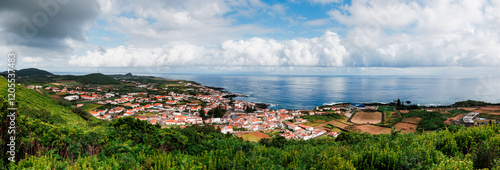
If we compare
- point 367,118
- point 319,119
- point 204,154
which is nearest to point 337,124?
point 319,119

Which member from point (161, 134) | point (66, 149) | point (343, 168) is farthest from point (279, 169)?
point (66, 149)

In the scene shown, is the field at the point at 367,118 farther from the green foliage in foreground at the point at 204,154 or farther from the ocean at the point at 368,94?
the green foliage in foreground at the point at 204,154

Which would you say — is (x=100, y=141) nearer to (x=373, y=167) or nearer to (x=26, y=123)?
(x=26, y=123)

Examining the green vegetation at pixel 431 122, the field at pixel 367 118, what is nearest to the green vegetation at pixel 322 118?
the field at pixel 367 118

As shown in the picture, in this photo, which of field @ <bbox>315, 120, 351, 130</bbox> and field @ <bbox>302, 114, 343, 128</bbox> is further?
field @ <bbox>302, 114, 343, 128</bbox>

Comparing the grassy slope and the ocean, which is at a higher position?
the grassy slope

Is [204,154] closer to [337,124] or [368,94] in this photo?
[337,124]

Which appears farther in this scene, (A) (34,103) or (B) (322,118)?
(B) (322,118)

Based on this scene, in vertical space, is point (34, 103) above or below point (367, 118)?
above

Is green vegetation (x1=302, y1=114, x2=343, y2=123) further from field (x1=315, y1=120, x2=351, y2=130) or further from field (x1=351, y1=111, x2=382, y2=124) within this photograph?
field (x1=351, y1=111, x2=382, y2=124)

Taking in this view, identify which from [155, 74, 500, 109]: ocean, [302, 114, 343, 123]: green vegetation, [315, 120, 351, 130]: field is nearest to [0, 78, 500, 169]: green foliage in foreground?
[315, 120, 351, 130]: field

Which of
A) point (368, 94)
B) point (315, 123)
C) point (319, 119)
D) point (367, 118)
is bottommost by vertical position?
point (315, 123)
